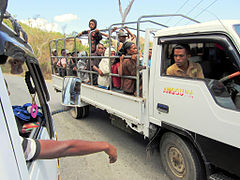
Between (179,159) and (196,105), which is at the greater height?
(196,105)

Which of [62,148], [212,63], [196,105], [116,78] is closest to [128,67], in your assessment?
[116,78]

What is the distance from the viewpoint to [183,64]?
2.34 m

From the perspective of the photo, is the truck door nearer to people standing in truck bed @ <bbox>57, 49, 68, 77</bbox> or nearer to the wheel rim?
the wheel rim

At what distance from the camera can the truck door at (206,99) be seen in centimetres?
180

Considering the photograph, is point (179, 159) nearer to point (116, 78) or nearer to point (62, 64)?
point (116, 78)

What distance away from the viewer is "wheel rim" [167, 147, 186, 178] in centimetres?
244

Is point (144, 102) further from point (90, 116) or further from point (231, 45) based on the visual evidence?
point (90, 116)

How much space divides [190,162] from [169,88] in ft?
3.17

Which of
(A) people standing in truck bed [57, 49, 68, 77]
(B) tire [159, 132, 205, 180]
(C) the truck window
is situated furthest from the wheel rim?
(A) people standing in truck bed [57, 49, 68, 77]

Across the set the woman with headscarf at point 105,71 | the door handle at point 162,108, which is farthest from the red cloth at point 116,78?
the door handle at point 162,108

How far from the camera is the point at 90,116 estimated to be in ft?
17.7

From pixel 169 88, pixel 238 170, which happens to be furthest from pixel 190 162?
pixel 169 88

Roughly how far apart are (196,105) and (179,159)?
2.91 feet

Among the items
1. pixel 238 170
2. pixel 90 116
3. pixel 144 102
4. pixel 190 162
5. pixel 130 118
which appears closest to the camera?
pixel 238 170
